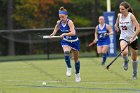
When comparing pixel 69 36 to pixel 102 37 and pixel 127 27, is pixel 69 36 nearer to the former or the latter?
pixel 127 27

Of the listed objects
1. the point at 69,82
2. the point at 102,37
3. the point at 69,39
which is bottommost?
the point at 69,82

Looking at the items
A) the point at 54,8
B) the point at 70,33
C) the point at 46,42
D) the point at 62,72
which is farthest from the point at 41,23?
the point at 70,33

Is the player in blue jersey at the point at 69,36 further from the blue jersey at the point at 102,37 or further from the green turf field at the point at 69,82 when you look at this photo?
the blue jersey at the point at 102,37

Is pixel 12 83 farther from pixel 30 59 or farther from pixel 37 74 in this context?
pixel 30 59

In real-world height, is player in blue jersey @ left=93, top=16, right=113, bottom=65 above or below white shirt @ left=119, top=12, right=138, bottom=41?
below

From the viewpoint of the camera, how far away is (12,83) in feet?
52.8

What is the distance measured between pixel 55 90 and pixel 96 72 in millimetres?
5985

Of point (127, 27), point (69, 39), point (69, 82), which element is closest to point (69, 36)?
point (69, 39)

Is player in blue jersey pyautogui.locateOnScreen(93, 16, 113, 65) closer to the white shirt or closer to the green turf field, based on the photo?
the green turf field

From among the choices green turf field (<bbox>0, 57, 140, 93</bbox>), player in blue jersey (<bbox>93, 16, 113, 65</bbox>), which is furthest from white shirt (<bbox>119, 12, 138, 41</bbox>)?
player in blue jersey (<bbox>93, 16, 113, 65</bbox>)

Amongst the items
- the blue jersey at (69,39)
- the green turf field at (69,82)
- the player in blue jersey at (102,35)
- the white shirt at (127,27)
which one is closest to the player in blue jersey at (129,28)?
the white shirt at (127,27)

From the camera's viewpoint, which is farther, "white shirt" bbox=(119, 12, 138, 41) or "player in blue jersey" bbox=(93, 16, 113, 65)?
"player in blue jersey" bbox=(93, 16, 113, 65)

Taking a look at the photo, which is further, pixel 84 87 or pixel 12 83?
pixel 12 83

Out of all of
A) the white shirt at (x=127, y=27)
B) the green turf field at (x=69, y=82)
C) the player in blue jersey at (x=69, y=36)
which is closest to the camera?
the green turf field at (x=69, y=82)
